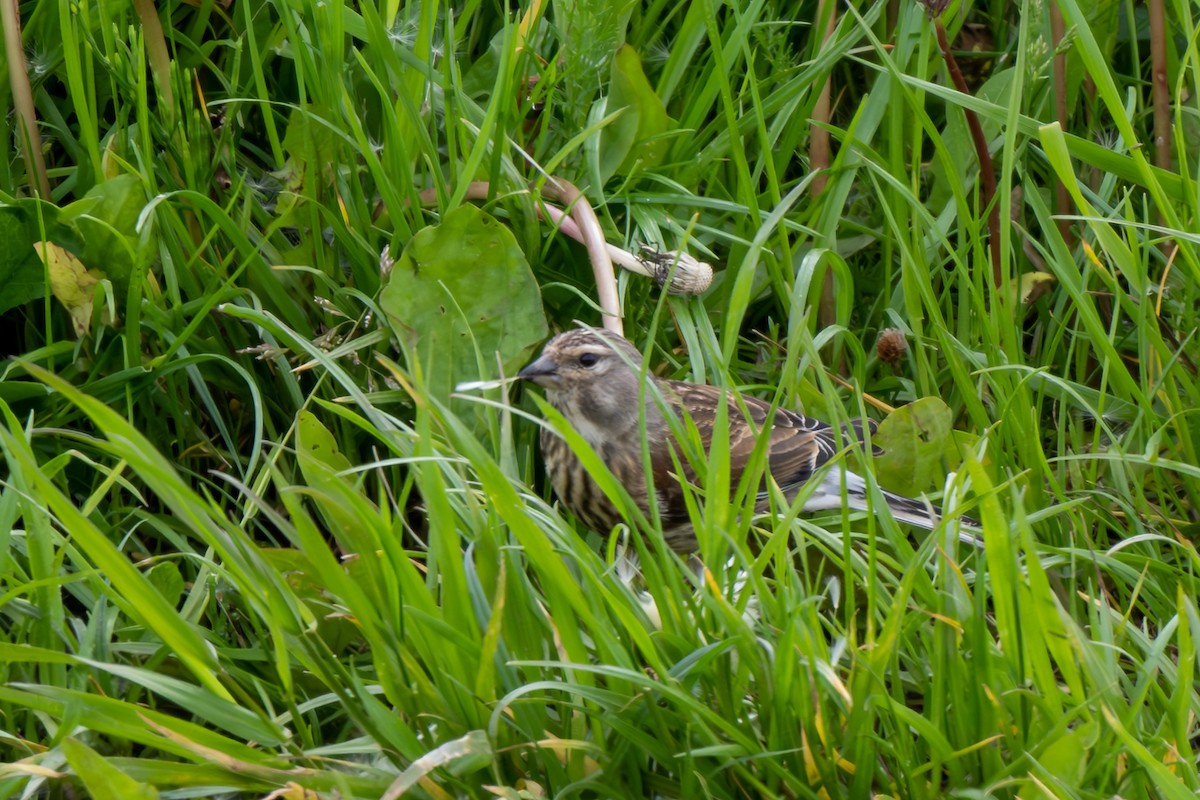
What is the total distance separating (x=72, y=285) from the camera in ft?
11.2

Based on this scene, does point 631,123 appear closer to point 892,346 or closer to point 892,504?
point 892,346

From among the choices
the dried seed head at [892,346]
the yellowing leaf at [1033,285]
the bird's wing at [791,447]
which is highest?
the yellowing leaf at [1033,285]

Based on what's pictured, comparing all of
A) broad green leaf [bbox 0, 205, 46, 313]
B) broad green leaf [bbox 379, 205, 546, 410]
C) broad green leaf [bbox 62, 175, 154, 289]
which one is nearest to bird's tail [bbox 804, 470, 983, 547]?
broad green leaf [bbox 379, 205, 546, 410]

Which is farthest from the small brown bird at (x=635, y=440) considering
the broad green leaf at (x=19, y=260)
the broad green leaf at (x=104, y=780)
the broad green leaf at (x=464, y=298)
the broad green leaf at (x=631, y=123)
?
the broad green leaf at (x=104, y=780)

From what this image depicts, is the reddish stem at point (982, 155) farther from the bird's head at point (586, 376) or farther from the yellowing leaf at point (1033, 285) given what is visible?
the bird's head at point (586, 376)

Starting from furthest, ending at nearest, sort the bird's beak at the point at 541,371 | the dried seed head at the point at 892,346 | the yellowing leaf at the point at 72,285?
the dried seed head at the point at 892,346 < the bird's beak at the point at 541,371 < the yellowing leaf at the point at 72,285

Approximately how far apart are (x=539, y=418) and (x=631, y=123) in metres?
0.91

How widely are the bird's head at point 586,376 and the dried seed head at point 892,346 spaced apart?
0.65 meters

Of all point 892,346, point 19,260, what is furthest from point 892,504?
point 19,260

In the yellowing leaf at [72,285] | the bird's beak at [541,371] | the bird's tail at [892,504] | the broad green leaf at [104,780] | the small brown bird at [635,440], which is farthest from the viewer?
the bird's beak at [541,371]

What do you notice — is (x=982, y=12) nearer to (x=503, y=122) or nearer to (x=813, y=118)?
(x=813, y=118)

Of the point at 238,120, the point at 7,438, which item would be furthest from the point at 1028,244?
the point at 7,438

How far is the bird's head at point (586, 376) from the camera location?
3.63 m

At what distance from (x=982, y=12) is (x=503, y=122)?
72.2 inches
